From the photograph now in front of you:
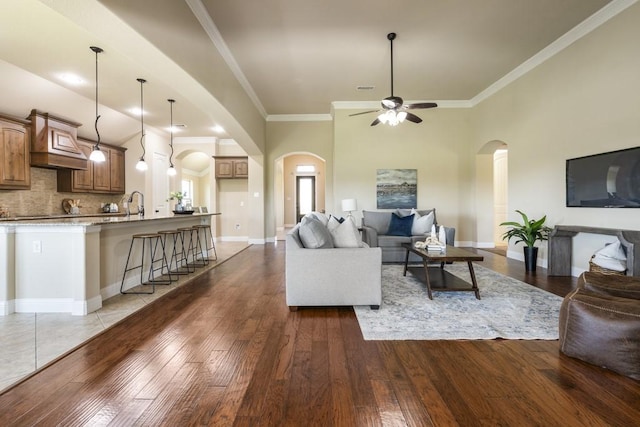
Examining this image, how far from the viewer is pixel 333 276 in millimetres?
3068

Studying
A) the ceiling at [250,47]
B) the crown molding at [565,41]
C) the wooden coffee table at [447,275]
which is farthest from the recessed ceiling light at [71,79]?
the crown molding at [565,41]

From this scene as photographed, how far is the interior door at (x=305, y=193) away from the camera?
13156mm

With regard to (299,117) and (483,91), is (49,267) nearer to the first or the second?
(299,117)

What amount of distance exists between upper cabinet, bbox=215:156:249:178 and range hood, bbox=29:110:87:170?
328 centimetres

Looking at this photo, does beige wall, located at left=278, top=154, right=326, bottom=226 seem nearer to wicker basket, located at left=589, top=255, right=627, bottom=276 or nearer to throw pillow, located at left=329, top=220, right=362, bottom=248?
throw pillow, located at left=329, top=220, right=362, bottom=248

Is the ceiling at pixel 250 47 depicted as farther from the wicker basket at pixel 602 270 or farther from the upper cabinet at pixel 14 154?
the wicker basket at pixel 602 270

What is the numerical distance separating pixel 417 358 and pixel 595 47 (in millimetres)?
4724

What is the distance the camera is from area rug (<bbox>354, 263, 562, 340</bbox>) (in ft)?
8.35

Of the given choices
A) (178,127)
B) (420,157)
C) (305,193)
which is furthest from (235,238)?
(420,157)

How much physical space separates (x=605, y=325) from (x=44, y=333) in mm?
4165

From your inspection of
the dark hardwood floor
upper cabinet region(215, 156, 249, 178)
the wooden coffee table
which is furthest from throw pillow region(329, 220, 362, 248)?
upper cabinet region(215, 156, 249, 178)

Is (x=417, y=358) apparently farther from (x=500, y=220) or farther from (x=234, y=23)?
(x=500, y=220)

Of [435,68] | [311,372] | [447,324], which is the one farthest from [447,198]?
[311,372]

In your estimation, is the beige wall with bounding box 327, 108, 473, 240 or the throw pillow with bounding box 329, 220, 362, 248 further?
the beige wall with bounding box 327, 108, 473, 240
